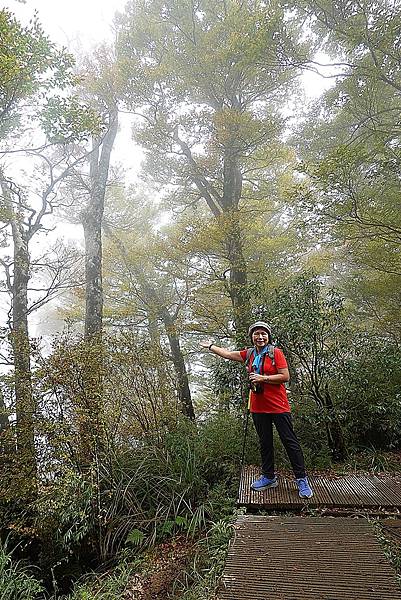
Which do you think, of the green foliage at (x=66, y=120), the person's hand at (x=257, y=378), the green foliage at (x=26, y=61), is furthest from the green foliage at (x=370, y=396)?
the green foliage at (x=26, y=61)

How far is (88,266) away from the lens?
7.43 m

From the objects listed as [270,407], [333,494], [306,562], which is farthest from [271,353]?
[306,562]

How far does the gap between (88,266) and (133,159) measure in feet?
22.1

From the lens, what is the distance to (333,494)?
337 cm

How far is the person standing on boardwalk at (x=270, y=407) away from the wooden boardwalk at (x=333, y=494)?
141 millimetres

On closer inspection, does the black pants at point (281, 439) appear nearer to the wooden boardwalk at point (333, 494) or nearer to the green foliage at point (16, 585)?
the wooden boardwalk at point (333, 494)

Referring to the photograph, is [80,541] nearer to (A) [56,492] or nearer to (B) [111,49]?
(A) [56,492]

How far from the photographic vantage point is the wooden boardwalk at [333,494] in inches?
125

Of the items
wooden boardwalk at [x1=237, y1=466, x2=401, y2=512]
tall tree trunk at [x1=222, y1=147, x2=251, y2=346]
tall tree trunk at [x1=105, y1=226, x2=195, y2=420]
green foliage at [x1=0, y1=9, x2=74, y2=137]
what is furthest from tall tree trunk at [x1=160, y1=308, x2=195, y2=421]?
green foliage at [x1=0, y1=9, x2=74, y2=137]

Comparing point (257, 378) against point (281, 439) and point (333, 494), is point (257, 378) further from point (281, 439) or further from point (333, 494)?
point (333, 494)

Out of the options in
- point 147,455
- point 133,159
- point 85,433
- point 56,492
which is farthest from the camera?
point 133,159

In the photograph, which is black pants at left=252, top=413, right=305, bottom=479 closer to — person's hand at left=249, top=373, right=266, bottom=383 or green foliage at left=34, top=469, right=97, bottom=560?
person's hand at left=249, top=373, right=266, bottom=383

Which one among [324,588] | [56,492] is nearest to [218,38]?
[56,492]

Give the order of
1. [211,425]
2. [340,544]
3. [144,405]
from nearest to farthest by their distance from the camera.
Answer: [340,544] → [144,405] → [211,425]
